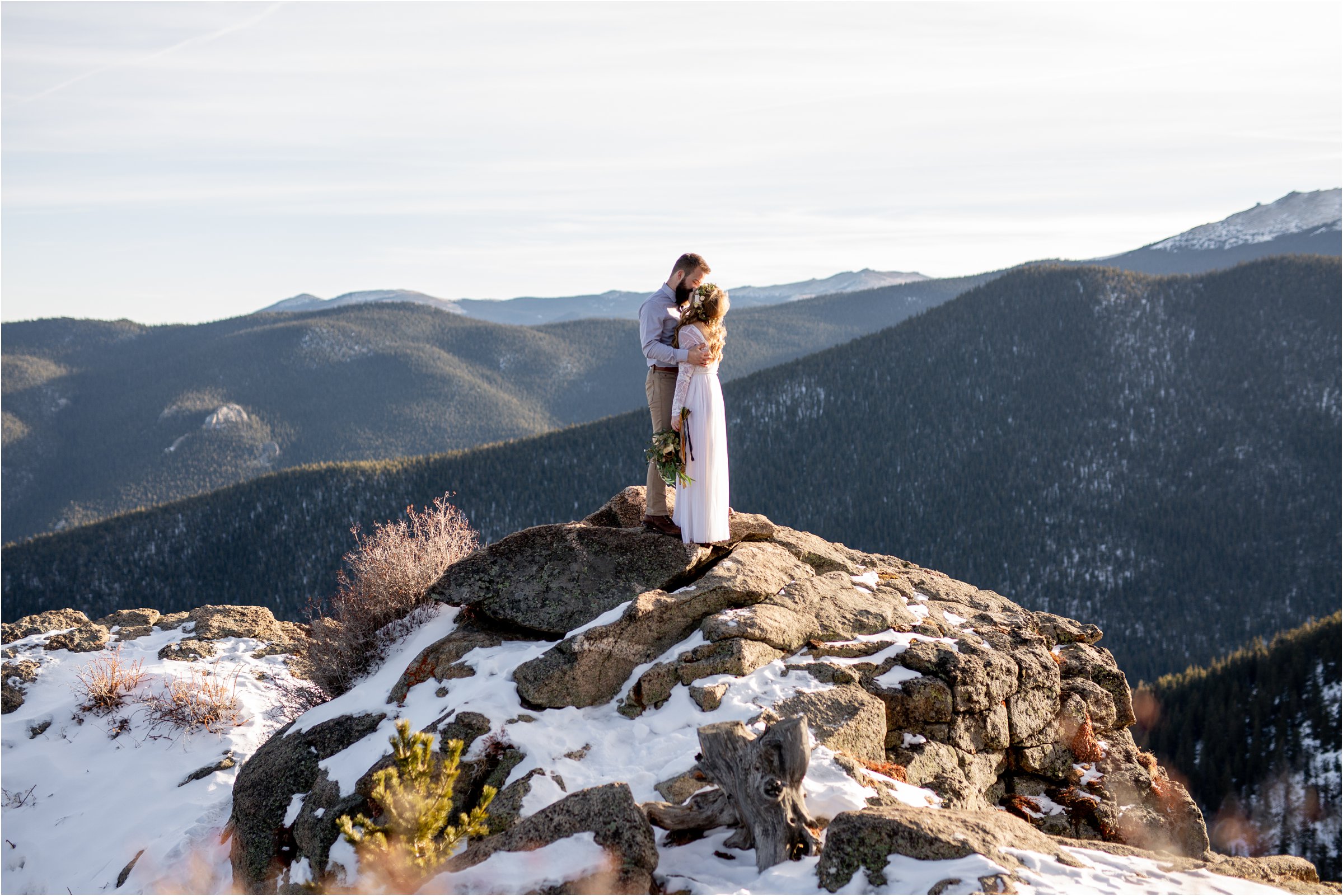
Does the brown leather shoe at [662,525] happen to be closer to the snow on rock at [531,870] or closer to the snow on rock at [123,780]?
the snow on rock at [531,870]

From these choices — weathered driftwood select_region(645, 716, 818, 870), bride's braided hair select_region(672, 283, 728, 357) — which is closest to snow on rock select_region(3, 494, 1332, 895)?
weathered driftwood select_region(645, 716, 818, 870)

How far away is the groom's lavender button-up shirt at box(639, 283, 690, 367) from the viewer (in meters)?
10.5

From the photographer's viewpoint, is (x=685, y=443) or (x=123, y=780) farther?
(x=123, y=780)

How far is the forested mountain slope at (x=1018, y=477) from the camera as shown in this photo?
13125cm

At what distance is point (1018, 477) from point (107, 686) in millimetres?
157418

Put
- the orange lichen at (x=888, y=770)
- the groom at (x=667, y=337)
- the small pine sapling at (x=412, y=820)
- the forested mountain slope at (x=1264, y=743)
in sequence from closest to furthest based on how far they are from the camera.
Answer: the small pine sapling at (x=412, y=820) < the orange lichen at (x=888, y=770) < the groom at (x=667, y=337) < the forested mountain slope at (x=1264, y=743)

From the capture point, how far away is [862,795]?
6945 mm

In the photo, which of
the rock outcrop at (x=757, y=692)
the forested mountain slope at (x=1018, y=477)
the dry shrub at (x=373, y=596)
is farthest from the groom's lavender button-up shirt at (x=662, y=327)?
the forested mountain slope at (x=1018, y=477)

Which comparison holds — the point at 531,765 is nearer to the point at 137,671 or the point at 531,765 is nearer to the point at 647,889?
the point at 647,889

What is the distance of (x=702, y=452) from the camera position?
419 inches

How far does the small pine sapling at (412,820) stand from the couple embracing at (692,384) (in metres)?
4.89

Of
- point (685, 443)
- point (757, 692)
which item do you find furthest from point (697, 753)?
point (685, 443)

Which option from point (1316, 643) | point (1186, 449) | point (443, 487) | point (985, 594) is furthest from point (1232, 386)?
point (985, 594)

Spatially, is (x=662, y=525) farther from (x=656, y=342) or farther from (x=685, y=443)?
(x=656, y=342)
